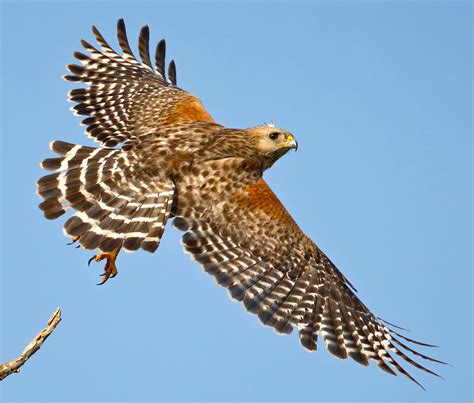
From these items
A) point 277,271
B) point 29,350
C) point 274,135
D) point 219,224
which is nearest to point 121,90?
point 274,135

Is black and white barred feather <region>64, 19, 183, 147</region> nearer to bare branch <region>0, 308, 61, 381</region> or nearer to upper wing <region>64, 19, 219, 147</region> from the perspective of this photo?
upper wing <region>64, 19, 219, 147</region>

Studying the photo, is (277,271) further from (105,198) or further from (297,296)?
(105,198)

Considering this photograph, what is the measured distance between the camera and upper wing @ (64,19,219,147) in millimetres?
12367

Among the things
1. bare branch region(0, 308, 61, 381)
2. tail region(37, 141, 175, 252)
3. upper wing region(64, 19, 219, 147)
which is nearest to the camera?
bare branch region(0, 308, 61, 381)

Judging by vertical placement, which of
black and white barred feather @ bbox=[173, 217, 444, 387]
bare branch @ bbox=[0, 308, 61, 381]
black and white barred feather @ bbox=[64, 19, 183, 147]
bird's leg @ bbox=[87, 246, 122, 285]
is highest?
black and white barred feather @ bbox=[64, 19, 183, 147]

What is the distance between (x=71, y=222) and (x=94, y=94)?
11.2 feet

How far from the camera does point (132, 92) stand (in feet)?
43.3

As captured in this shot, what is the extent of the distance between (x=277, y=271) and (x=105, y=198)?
7.65 ft

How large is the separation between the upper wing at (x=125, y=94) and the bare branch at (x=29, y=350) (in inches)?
187

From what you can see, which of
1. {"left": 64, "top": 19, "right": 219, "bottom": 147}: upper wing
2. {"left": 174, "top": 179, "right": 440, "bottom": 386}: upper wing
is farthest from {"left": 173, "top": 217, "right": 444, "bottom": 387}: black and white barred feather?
{"left": 64, "top": 19, "right": 219, "bottom": 147}: upper wing

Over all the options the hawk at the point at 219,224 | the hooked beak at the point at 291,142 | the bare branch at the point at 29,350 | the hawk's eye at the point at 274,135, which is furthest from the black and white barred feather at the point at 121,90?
the bare branch at the point at 29,350

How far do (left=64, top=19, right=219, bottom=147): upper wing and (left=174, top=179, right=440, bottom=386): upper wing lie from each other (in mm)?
2134

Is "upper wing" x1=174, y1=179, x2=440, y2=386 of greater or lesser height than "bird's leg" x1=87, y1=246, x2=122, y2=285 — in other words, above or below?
above

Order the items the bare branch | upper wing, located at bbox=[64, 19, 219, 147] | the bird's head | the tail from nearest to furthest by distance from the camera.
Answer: the bare branch
the tail
the bird's head
upper wing, located at bbox=[64, 19, 219, 147]
